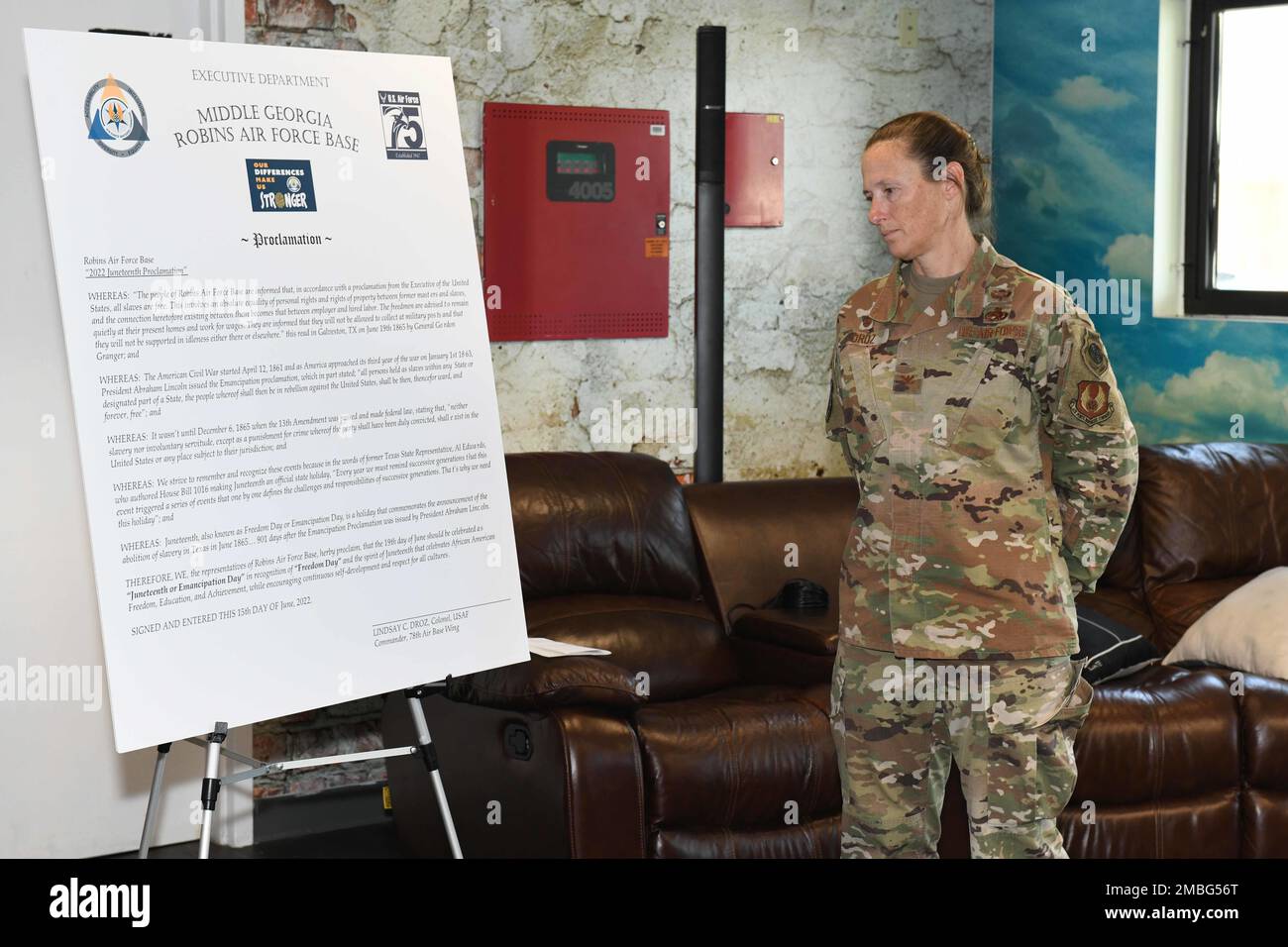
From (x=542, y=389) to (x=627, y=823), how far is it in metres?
1.66

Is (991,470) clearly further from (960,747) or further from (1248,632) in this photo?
(1248,632)

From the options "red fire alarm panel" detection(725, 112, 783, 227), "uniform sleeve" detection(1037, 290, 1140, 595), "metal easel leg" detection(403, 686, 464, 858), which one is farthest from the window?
"metal easel leg" detection(403, 686, 464, 858)

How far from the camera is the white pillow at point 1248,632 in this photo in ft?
10.7

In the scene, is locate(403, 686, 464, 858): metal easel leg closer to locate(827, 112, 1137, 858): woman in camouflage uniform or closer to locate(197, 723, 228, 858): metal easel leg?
locate(197, 723, 228, 858): metal easel leg

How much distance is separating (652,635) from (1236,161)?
92.6 inches

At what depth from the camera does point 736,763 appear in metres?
2.91

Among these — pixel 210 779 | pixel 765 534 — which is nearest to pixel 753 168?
pixel 765 534

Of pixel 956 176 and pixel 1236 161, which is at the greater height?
pixel 1236 161

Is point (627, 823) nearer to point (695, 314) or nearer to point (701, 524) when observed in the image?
point (701, 524)

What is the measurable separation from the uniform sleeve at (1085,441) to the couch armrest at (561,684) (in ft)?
3.31

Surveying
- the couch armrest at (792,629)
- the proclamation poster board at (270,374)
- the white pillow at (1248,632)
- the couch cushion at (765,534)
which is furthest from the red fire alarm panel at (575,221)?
the white pillow at (1248,632)

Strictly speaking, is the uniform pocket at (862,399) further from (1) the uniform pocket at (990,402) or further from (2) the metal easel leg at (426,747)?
(2) the metal easel leg at (426,747)

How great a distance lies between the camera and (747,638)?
3.50m
